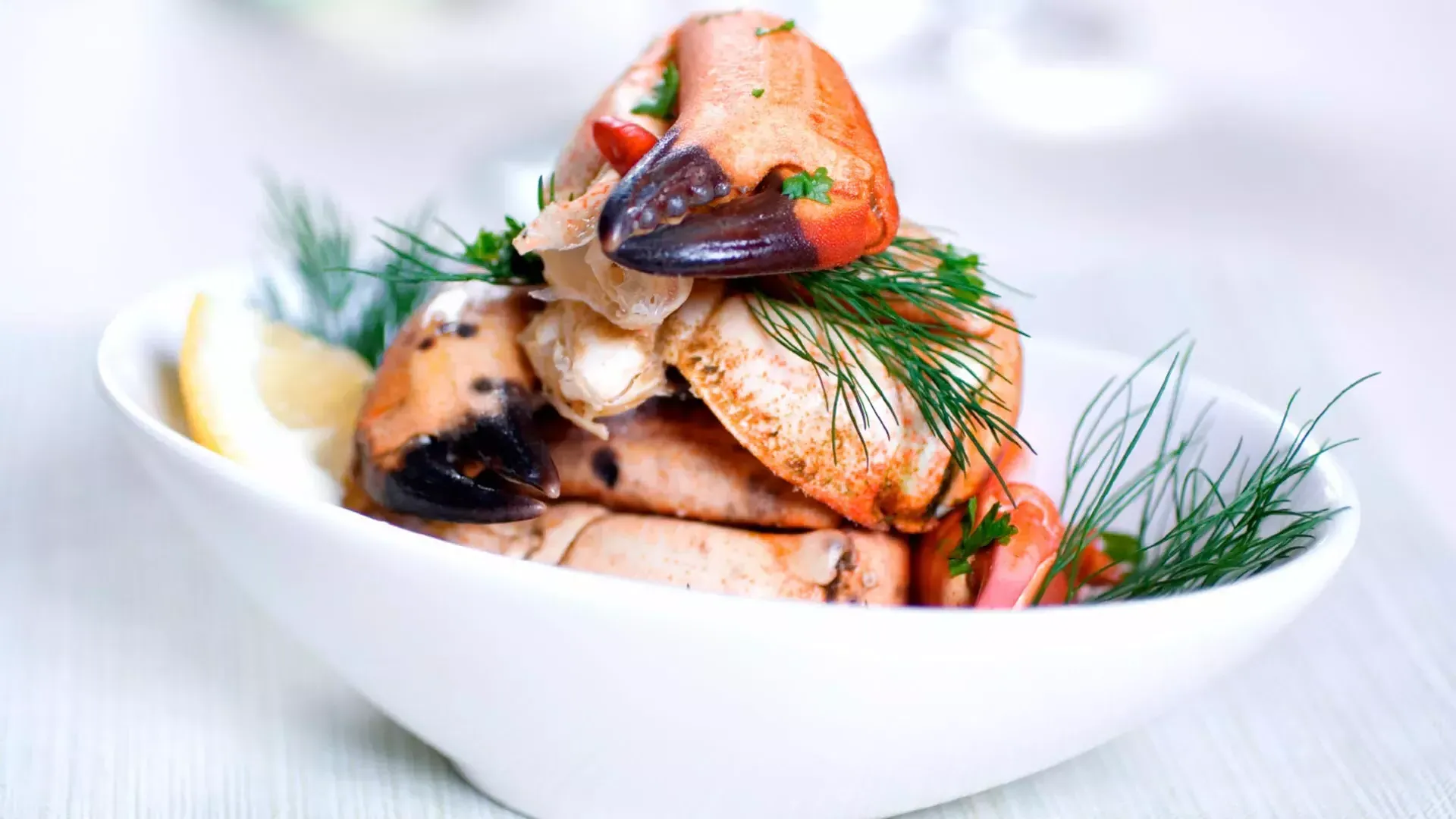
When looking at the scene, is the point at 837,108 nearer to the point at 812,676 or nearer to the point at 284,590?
the point at 812,676

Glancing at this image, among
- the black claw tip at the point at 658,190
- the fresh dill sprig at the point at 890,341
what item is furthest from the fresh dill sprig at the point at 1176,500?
the black claw tip at the point at 658,190

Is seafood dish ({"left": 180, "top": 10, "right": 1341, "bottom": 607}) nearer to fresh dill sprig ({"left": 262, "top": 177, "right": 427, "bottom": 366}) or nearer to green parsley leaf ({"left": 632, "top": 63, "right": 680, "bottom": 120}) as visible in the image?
green parsley leaf ({"left": 632, "top": 63, "right": 680, "bottom": 120})

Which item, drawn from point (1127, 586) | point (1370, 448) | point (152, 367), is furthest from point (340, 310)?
point (1370, 448)

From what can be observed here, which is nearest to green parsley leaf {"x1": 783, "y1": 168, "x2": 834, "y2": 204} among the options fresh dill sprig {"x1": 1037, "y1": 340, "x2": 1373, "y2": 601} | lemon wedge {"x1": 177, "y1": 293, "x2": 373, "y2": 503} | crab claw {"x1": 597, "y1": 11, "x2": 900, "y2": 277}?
crab claw {"x1": 597, "y1": 11, "x2": 900, "y2": 277}

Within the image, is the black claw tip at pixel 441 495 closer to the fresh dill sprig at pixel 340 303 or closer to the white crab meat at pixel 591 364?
the white crab meat at pixel 591 364

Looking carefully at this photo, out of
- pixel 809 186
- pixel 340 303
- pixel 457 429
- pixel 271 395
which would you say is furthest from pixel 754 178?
pixel 340 303

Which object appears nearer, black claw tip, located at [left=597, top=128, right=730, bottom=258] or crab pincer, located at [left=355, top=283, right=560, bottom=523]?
black claw tip, located at [left=597, top=128, right=730, bottom=258]

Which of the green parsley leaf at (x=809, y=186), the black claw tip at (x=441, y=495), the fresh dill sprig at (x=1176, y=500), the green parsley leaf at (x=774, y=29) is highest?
the green parsley leaf at (x=774, y=29)
